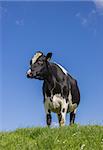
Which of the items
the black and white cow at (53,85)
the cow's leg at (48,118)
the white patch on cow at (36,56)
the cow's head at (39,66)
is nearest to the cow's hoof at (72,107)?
the black and white cow at (53,85)

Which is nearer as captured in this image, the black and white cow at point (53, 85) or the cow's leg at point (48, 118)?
the black and white cow at point (53, 85)

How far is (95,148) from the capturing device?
12086mm

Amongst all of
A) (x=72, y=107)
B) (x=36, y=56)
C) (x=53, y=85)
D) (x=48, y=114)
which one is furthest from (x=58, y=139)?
(x=72, y=107)

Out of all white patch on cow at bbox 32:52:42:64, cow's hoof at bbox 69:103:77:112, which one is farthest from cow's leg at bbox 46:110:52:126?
white patch on cow at bbox 32:52:42:64

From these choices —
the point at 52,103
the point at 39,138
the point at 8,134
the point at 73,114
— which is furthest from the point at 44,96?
the point at 39,138

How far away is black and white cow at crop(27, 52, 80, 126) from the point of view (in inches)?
797

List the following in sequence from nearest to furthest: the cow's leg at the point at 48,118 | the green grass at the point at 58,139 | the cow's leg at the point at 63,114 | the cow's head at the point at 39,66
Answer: the green grass at the point at 58,139, the cow's leg at the point at 63,114, the cow's head at the point at 39,66, the cow's leg at the point at 48,118

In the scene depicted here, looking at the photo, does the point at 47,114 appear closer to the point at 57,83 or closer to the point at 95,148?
the point at 57,83

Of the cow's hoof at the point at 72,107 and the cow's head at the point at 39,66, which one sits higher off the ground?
the cow's head at the point at 39,66

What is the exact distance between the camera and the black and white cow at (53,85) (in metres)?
20.2

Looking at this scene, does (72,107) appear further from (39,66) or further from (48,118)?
(39,66)

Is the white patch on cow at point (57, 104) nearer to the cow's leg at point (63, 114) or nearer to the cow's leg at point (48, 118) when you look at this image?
the cow's leg at point (63, 114)

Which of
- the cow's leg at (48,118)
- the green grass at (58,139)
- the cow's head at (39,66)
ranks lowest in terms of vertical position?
the green grass at (58,139)

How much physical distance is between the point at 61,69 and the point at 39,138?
8734 millimetres
